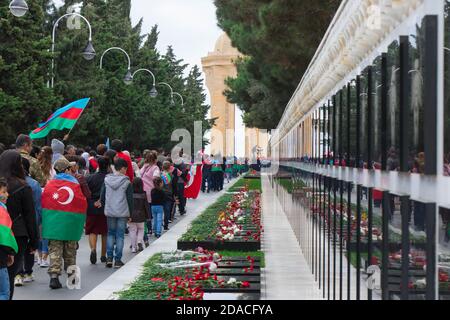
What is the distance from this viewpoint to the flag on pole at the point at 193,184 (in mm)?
30875

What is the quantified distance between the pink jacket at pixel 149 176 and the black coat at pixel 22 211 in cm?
1044

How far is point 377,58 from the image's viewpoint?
5.19 m

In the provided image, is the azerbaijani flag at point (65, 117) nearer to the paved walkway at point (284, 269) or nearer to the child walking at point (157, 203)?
the child walking at point (157, 203)

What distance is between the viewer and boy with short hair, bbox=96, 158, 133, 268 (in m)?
14.5

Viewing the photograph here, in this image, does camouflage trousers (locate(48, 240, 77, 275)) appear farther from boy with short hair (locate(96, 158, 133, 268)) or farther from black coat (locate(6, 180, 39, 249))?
black coat (locate(6, 180, 39, 249))

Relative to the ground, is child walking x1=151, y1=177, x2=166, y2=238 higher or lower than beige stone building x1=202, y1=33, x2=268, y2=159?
lower

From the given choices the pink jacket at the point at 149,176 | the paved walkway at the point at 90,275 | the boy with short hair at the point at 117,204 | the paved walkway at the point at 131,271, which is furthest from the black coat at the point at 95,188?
the pink jacket at the point at 149,176

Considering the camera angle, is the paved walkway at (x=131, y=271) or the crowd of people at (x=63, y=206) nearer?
the crowd of people at (x=63, y=206)

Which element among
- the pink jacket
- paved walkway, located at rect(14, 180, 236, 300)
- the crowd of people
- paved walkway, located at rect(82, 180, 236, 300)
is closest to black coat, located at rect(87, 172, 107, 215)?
the crowd of people

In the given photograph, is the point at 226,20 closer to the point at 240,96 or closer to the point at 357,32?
the point at 240,96

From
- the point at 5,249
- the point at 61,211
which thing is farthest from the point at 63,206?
the point at 5,249

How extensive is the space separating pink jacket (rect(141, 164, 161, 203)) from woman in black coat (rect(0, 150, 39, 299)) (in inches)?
404

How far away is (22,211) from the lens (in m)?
9.66

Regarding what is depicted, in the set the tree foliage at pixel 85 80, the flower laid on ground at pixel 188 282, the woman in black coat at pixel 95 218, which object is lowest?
the flower laid on ground at pixel 188 282
